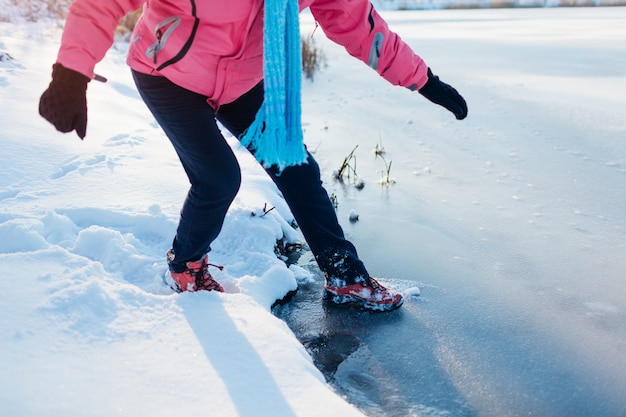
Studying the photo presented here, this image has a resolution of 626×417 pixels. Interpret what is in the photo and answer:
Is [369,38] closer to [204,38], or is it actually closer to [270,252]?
[204,38]

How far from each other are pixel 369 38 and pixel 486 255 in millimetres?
1145

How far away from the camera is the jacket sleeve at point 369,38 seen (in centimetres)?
175

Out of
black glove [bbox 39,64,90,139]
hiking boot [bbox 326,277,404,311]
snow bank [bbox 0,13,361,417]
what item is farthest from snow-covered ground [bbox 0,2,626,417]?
black glove [bbox 39,64,90,139]

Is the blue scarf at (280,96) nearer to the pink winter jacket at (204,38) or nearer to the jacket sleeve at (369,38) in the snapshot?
the pink winter jacket at (204,38)

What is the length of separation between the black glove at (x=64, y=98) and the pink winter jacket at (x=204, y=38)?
3 centimetres

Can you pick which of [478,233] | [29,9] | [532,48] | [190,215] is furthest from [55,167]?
[532,48]

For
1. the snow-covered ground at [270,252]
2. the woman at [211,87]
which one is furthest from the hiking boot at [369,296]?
the snow-covered ground at [270,252]

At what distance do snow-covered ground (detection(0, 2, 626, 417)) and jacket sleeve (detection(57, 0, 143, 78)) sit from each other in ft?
2.12

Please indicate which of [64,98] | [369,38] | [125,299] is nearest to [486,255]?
[369,38]

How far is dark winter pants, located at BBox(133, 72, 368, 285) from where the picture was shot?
156 cm

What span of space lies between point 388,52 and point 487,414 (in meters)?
1.19

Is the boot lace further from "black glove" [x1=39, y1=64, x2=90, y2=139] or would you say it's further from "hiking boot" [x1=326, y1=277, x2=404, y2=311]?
"black glove" [x1=39, y1=64, x2=90, y2=139]

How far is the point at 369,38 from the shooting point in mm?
1778

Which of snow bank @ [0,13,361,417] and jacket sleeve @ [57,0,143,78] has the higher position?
jacket sleeve @ [57,0,143,78]
